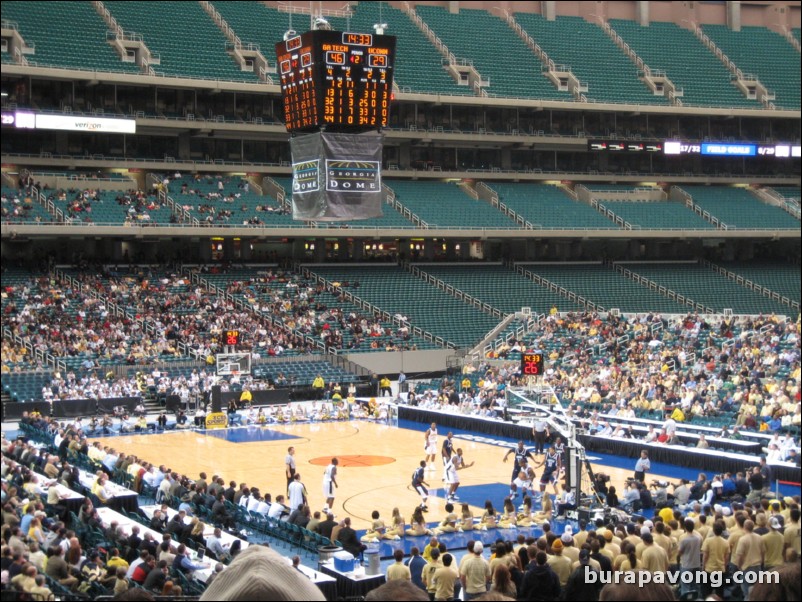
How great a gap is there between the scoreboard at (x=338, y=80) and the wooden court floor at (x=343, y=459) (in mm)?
9544

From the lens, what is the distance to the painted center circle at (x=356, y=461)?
101ft

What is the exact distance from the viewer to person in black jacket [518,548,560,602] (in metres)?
11.9

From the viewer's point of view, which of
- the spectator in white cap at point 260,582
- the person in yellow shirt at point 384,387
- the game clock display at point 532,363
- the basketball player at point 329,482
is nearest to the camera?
the spectator in white cap at point 260,582

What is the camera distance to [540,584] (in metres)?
11.9

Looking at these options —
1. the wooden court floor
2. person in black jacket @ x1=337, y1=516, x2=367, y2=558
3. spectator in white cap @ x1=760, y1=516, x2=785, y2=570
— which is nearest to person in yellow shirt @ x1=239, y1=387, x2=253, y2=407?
the wooden court floor

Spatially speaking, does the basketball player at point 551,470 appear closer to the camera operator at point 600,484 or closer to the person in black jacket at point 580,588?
the camera operator at point 600,484

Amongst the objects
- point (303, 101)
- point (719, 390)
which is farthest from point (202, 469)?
point (719, 390)

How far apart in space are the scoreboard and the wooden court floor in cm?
954

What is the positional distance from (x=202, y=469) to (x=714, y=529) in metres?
18.5

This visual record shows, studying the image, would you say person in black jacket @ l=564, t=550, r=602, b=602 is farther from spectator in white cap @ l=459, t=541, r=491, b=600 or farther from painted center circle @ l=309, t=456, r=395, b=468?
painted center circle @ l=309, t=456, r=395, b=468

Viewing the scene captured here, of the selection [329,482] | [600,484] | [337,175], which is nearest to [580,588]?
[600,484]

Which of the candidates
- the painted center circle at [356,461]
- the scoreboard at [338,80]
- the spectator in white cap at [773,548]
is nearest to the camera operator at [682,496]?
the spectator in white cap at [773,548]

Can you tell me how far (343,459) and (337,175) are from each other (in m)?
8.90

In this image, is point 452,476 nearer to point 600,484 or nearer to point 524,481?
point 524,481
